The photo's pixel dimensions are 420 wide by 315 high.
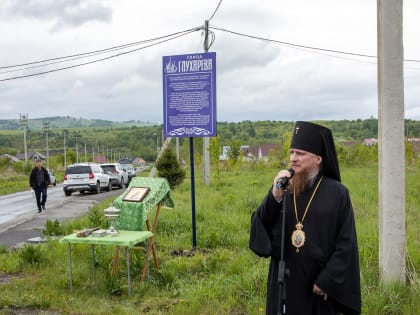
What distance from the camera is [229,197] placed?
13.3 meters

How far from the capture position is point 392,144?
517 centimetres

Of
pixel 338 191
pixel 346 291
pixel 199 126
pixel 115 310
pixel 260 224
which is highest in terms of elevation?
pixel 199 126

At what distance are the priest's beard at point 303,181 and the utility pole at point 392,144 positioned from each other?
2182mm

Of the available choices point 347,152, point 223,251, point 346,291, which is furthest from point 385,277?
point 347,152

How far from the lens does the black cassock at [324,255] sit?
10.4ft

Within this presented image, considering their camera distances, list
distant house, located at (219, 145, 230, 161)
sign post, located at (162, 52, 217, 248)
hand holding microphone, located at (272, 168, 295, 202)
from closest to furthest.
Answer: hand holding microphone, located at (272, 168, 295, 202) < sign post, located at (162, 52, 217, 248) < distant house, located at (219, 145, 230, 161)

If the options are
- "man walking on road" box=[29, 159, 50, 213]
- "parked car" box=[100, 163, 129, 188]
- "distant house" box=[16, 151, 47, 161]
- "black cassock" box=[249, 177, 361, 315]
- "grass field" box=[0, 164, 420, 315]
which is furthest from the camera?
"parked car" box=[100, 163, 129, 188]

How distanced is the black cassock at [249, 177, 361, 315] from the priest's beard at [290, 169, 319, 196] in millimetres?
45

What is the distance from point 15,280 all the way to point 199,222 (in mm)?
4310

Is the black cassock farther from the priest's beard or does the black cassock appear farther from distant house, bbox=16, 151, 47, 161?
distant house, bbox=16, 151, 47, 161

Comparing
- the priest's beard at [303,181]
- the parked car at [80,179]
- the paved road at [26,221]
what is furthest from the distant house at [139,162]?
the priest's beard at [303,181]

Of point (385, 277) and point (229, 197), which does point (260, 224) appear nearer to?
point (385, 277)

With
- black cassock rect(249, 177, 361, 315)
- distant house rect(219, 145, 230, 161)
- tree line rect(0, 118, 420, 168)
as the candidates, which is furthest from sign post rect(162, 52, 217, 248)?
tree line rect(0, 118, 420, 168)

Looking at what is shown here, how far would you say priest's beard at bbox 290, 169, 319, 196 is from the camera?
336 centimetres
